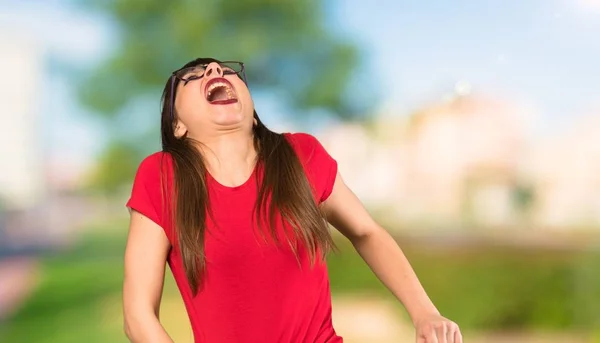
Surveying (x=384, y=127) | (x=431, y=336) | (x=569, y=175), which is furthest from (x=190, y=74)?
(x=569, y=175)

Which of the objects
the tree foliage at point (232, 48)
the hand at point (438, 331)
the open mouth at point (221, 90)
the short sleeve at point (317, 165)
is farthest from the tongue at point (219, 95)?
the tree foliage at point (232, 48)

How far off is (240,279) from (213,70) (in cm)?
37

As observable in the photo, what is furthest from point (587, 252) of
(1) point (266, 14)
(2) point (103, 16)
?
(2) point (103, 16)

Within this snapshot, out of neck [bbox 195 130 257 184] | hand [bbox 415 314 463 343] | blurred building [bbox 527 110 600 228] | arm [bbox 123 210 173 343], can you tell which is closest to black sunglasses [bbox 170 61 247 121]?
neck [bbox 195 130 257 184]

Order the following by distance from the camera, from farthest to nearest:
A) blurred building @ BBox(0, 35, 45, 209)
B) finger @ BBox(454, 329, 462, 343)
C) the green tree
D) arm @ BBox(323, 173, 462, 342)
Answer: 1. the green tree
2. blurred building @ BBox(0, 35, 45, 209)
3. arm @ BBox(323, 173, 462, 342)
4. finger @ BBox(454, 329, 462, 343)

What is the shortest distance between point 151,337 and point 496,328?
2168 millimetres

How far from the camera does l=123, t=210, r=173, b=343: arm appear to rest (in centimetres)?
134

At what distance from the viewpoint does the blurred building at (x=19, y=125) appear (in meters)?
3.06

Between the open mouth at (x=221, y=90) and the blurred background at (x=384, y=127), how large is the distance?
1.71 metres

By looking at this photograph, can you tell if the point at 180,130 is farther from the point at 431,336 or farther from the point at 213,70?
the point at 431,336

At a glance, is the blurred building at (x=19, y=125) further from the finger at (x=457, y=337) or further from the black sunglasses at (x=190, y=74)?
the finger at (x=457, y=337)

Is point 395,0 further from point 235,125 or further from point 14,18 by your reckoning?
point 235,125

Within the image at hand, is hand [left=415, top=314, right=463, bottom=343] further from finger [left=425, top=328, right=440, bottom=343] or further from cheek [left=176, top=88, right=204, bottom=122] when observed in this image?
cheek [left=176, top=88, right=204, bottom=122]

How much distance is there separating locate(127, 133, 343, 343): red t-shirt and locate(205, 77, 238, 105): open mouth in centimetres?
14
